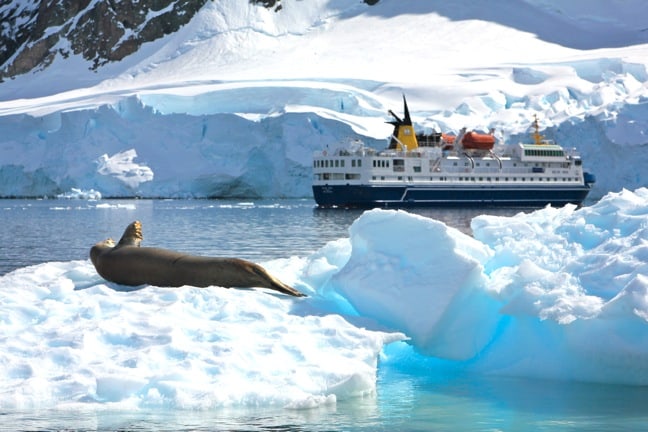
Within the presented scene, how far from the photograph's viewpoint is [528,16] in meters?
89.6

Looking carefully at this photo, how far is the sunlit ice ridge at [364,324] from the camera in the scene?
8039 millimetres

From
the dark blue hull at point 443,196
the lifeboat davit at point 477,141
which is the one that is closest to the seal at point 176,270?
the dark blue hull at point 443,196

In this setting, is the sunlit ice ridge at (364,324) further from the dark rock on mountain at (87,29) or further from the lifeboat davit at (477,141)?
the dark rock on mountain at (87,29)

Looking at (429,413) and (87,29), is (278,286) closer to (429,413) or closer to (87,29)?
(429,413)

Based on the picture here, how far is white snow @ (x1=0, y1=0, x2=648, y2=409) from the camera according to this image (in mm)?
8430

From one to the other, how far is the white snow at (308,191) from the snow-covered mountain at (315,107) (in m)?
0.14

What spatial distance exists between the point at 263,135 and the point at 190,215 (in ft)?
54.1

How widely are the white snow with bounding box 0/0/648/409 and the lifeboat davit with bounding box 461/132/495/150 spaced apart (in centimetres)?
466

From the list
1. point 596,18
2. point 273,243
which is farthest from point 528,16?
point 273,243

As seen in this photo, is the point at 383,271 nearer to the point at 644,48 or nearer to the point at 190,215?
the point at 190,215

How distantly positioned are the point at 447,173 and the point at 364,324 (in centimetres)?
4252

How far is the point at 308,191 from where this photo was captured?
57.0 m

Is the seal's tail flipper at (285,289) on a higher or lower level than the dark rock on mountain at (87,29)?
lower

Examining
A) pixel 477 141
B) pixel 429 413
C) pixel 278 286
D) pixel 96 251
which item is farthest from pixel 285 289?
pixel 477 141
